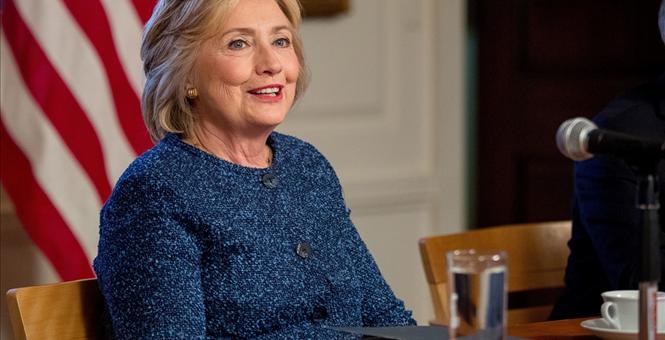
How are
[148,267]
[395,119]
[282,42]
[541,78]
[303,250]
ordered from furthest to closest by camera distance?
[541,78] < [395,119] < [282,42] < [303,250] < [148,267]

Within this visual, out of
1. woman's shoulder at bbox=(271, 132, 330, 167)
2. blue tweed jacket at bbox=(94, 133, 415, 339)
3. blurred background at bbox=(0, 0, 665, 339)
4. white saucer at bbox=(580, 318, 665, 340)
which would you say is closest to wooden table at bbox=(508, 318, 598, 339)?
white saucer at bbox=(580, 318, 665, 340)

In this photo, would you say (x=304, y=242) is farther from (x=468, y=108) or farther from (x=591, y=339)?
(x=468, y=108)

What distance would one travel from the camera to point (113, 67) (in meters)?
3.07

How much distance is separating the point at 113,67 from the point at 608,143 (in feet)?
5.76

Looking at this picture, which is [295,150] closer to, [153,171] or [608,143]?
[153,171]

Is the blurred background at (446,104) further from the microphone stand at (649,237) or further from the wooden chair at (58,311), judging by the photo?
the microphone stand at (649,237)

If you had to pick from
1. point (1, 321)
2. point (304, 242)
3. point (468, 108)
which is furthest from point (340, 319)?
point (468, 108)

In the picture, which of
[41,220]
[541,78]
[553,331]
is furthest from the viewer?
[541,78]

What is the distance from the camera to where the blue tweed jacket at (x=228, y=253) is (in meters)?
1.99

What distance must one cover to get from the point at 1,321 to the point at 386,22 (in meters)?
1.81

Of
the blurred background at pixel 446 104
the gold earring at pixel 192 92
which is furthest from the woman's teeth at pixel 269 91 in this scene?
the blurred background at pixel 446 104

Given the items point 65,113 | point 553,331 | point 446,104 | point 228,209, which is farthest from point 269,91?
point 446,104

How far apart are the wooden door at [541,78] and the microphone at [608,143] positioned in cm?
336

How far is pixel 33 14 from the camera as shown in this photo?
9.87 ft
